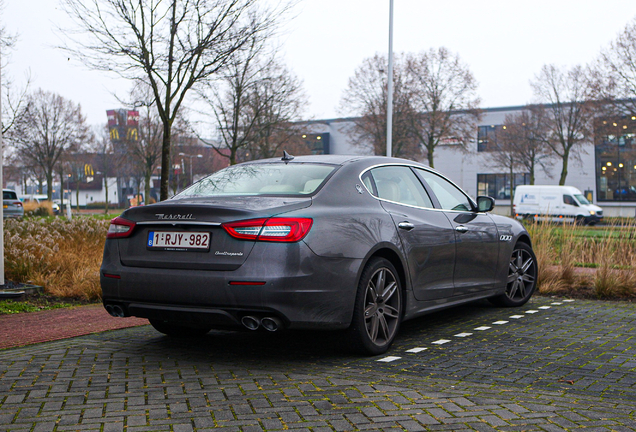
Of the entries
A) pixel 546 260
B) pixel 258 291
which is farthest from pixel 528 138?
pixel 258 291

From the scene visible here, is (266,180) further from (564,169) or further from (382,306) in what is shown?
(564,169)

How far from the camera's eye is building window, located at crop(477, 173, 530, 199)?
191 ft

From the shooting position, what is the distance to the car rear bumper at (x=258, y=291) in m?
4.34

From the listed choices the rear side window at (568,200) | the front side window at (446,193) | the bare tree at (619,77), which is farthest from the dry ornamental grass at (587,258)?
the rear side window at (568,200)

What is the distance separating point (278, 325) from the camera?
4.41m

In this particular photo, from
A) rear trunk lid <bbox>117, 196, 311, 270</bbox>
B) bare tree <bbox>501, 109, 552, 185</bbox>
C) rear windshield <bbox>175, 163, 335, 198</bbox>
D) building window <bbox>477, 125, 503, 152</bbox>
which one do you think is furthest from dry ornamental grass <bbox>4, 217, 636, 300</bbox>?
building window <bbox>477, 125, 503, 152</bbox>

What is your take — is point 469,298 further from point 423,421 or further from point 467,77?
point 467,77

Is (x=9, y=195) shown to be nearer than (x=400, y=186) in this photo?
No

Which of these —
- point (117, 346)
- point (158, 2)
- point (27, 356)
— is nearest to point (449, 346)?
point (117, 346)

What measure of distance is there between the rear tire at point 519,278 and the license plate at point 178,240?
3.97 metres

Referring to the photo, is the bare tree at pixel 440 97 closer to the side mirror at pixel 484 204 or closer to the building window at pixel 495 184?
the building window at pixel 495 184

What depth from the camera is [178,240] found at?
462 cm

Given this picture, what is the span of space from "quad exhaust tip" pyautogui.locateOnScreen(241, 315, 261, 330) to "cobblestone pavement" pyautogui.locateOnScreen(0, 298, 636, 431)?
0.31 meters

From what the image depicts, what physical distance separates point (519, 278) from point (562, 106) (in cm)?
4124
